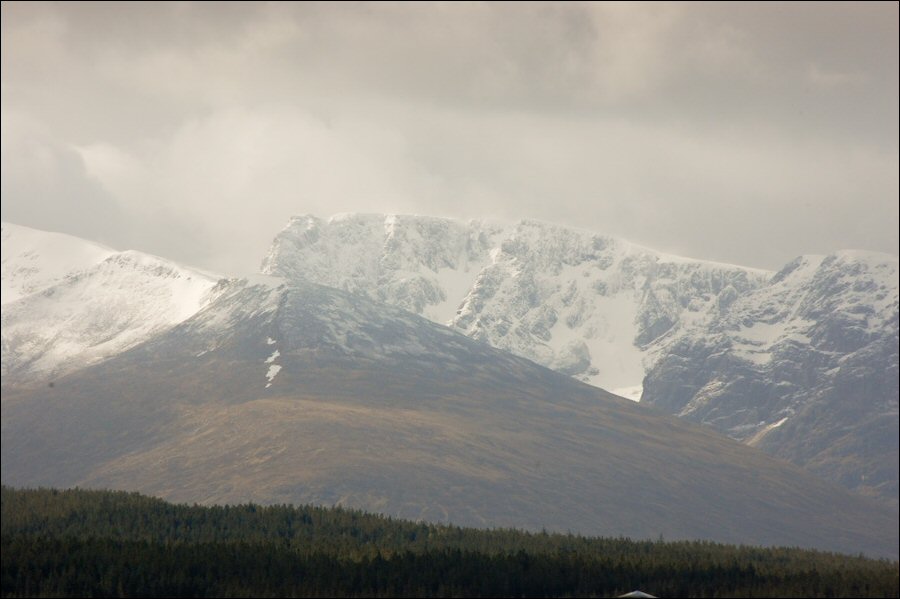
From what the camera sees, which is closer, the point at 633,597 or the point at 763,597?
the point at 633,597

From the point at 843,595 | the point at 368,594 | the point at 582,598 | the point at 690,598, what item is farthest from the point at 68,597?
the point at 843,595

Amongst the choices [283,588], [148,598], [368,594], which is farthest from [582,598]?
[148,598]

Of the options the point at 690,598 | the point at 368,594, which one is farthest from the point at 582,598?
the point at 368,594

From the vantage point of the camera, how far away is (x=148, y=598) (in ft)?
653

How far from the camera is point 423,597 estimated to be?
7864 inches

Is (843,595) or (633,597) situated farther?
(843,595)

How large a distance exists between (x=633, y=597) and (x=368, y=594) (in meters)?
51.9

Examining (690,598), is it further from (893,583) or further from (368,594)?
(368,594)

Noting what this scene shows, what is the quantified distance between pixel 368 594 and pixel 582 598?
1281 inches

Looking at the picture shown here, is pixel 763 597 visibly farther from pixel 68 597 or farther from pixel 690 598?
pixel 68 597

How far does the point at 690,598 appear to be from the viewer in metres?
197

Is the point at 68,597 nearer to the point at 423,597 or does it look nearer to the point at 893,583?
the point at 423,597

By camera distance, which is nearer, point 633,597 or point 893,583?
point 633,597

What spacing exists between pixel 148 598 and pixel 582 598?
65.9 metres
